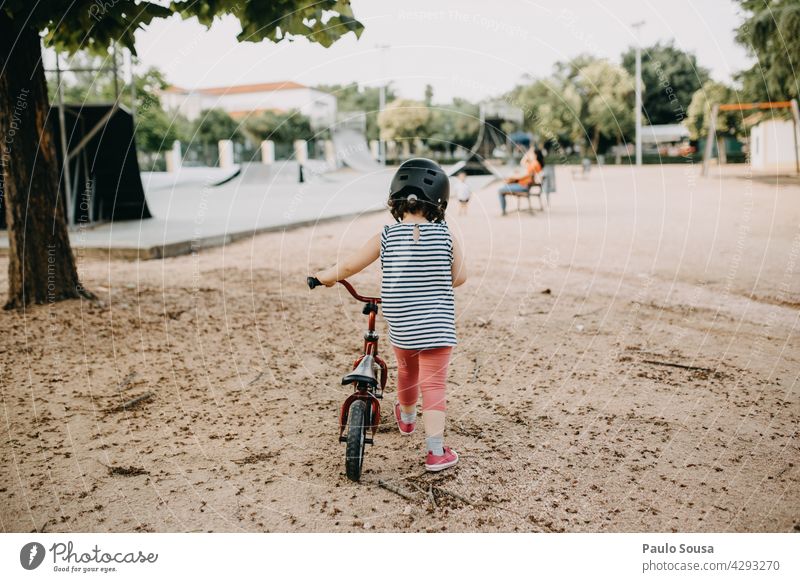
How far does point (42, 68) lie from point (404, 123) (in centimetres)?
2166

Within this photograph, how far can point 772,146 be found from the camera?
117 ft

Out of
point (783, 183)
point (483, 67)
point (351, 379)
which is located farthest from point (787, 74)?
Result: point (351, 379)

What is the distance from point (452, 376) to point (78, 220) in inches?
459

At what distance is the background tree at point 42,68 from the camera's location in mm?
6527

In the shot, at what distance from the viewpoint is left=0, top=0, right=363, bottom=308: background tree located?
6527 mm

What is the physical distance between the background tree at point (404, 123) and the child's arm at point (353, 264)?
75.5 ft

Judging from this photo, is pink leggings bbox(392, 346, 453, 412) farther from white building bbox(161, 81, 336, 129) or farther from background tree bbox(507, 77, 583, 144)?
white building bbox(161, 81, 336, 129)

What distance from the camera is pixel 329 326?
22.8 feet

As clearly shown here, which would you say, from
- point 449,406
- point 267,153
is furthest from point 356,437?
point 267,153

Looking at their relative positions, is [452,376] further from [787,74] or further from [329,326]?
[787,74]

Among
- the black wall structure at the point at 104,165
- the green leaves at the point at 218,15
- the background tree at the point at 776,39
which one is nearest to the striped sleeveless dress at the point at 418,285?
the green leaves at the point at 218,15

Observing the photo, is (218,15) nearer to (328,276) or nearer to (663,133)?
(328,276)

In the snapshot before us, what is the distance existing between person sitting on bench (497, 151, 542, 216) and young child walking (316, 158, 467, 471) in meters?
12.8

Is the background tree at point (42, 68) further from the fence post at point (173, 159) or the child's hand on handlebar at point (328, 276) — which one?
the fence post at point (173, 159)
